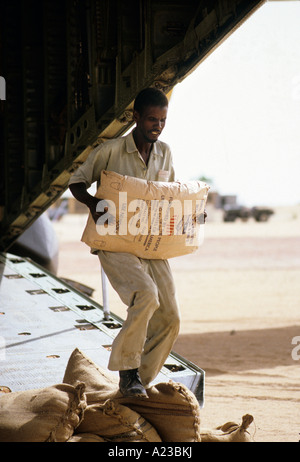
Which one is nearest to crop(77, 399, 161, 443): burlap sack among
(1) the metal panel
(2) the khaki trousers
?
(2) the khaki trousers

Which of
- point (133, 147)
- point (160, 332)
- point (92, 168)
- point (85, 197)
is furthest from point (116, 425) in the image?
point (133, 147)

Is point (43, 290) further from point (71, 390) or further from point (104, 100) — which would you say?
point (71, 390)

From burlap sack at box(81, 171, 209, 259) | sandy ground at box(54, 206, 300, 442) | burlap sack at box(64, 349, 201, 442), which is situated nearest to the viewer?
burlap sack at box(64, 349, 201, 442)

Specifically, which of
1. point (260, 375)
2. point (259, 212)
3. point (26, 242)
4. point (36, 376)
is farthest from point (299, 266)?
point (259, 212)

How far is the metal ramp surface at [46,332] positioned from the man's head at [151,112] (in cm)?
196

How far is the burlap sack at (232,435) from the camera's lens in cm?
466

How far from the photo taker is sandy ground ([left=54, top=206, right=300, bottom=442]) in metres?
6.64

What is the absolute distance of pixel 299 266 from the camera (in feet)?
75.2

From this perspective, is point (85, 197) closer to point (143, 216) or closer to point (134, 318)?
point (143, 216)

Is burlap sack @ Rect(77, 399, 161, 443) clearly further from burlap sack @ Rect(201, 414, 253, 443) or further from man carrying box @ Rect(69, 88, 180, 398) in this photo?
burlap sack @ Rect(201, 414, 253, 443)

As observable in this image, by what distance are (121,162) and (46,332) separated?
2467mm

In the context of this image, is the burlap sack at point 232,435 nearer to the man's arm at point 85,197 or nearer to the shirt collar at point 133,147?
the man's arm at point 85,197

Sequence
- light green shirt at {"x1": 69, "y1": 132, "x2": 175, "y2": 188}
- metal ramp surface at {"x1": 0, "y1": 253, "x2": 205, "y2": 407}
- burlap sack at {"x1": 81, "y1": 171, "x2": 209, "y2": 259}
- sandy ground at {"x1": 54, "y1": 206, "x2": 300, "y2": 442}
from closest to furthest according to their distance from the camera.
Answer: burlap sack at {"x1": 81, "y1": 171, "x2": 209, "y2": 259}
light green shirt at {"x1": 69, "y1": 132, "x2": 175, "y2": 188}
metal ramp surface at {"x1": 0, "y1": 253, "x2": 205, "y2": 407}
sandy ground at {"x1": 54, "y1": 206, "x2": 300, "y2": 442}

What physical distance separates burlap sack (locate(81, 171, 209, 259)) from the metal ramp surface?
4.41ft
